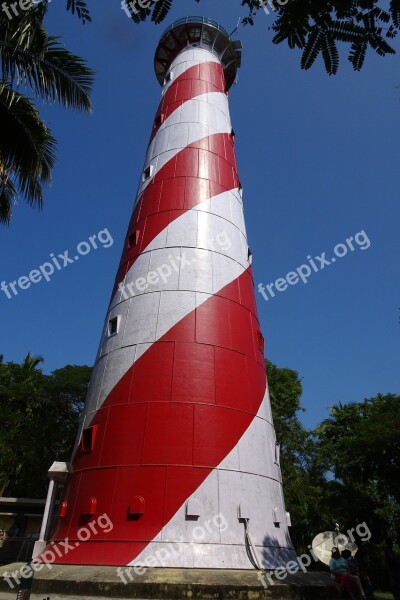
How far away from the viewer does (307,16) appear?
8.73 feet

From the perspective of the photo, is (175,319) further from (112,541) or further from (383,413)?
(383,413)

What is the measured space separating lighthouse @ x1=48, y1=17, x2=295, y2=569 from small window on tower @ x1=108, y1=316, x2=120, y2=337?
0.09 feet

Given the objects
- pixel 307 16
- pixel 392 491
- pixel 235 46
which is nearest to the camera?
pixel 307 16

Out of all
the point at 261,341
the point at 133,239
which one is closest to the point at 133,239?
the point at 133,239

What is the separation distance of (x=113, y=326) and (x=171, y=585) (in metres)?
4.54

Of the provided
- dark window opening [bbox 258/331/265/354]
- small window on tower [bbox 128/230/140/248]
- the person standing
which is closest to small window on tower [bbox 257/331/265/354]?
dark window opening [bbox 258/331/265/354]

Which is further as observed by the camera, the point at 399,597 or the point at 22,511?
the point at 22,511

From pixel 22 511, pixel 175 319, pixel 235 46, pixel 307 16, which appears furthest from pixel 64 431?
pixel 307 16

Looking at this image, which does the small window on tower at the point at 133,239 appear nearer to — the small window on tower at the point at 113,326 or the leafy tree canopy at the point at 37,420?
the small window on tower at the point at 113,326

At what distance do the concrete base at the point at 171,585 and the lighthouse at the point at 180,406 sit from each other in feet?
1.19

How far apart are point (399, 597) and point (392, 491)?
12369mm

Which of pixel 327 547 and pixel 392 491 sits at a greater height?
pixel 392 491

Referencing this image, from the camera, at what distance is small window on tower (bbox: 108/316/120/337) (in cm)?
→ 808

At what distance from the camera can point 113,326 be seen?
823 centimetres
